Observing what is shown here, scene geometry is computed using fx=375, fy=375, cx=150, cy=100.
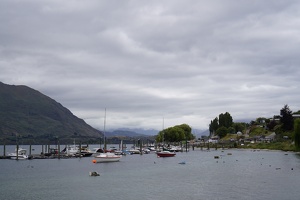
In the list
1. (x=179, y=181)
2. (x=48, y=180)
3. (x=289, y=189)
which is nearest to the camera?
(x=289, y=189)

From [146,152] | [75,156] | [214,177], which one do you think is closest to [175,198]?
[214,177]

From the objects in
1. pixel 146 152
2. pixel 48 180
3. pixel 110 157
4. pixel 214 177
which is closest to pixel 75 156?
pixel 110 157

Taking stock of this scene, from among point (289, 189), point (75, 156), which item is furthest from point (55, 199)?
point (75, 156)

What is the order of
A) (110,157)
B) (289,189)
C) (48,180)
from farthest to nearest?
(110,157) → (48,180) → (289,189)

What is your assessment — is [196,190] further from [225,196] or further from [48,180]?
[48,180]

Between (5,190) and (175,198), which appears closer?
(175,198)

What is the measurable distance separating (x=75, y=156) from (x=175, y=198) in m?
100

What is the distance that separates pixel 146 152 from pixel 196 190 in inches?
4955

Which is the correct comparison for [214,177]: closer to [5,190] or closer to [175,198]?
[175,198]

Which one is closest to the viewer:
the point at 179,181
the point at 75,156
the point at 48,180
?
the point at 179,181

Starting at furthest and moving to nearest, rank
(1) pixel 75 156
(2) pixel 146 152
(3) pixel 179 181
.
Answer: (2) pixel 146 152, (1) pixel 75 156, (3) pixel 179 181

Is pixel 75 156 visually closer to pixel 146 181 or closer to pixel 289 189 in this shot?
pixel 146 181

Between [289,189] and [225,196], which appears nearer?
[225,196]

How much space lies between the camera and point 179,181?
69.4 m
